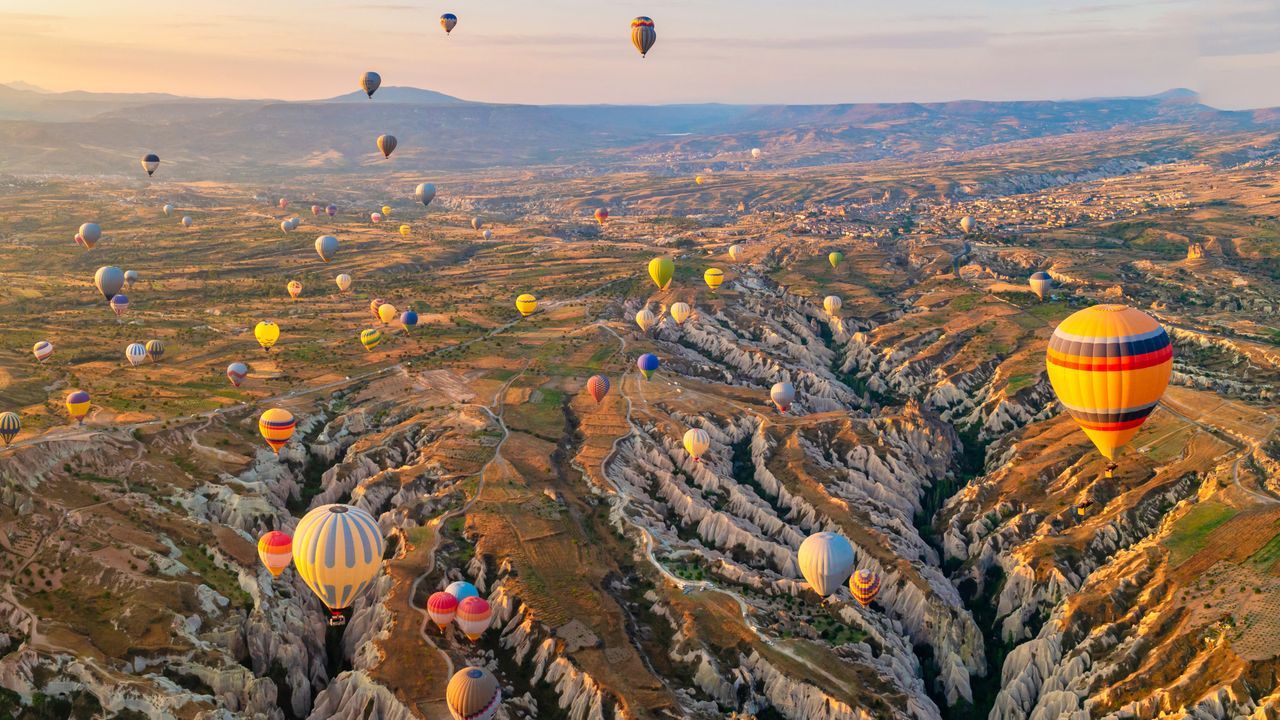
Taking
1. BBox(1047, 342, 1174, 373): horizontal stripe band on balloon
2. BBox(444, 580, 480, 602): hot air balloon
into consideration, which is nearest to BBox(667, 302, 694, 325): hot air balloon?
BBox(1047, 342, 1174, 373): horizontal stripe band on balloon

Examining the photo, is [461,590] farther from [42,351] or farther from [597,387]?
[42,351]

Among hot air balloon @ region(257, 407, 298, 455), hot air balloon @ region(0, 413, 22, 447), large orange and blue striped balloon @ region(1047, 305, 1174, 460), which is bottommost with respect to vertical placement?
hot air balloon @ region(257, 407, 298, 455)

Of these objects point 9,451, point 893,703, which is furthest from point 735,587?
point 9,451

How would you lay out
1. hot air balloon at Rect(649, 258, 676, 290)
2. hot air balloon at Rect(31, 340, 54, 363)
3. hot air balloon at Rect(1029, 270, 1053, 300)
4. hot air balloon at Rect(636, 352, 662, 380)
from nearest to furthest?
hot air balloon at Rect(31, 340, 54, 363) → hot air balloon at Rect(636, 352, 662, 380) → hot air balloon at Rect(649, 258, 676, 290) → hot air balloon at Rect(1029, 270, 1053, 300)

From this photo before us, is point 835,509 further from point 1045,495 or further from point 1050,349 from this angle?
point 1050,349

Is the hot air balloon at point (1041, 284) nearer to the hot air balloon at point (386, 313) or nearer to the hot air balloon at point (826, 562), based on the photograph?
the hot air balloon at point (826, 562)

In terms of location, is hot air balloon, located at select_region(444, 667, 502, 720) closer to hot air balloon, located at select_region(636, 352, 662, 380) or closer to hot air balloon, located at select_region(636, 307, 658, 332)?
hot air balloon, located at select_region(636, 352, 662, 380)

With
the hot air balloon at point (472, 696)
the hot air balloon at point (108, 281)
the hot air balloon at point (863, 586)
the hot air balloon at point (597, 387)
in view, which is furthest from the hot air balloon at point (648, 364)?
the hot air balloon at point (108, 281)

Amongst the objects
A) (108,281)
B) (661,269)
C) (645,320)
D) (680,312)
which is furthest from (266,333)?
(680,312)
